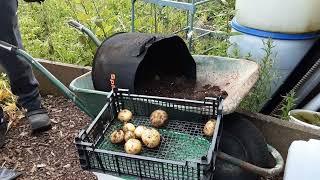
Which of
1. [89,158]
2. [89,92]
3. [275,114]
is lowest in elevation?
[275,114]

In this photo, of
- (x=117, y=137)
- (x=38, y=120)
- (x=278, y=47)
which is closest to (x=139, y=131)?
(x=117, y=137)

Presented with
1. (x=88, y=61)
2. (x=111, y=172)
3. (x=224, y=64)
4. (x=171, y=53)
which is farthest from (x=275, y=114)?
(x=88, y=61)

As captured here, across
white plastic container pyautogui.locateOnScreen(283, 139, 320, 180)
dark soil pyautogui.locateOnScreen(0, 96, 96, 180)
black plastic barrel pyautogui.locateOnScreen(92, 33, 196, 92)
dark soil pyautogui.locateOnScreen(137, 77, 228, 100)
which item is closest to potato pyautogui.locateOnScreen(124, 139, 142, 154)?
black plastic barrel pyautogui.locateOnScreen(92, 33, 196, 92)

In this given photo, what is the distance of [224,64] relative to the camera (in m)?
2.98

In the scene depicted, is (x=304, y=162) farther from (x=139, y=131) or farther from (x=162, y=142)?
(x=139, y=131)

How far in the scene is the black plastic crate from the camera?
2.09 metres

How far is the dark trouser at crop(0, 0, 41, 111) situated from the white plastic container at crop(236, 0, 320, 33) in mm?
1759

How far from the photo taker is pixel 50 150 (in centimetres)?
312

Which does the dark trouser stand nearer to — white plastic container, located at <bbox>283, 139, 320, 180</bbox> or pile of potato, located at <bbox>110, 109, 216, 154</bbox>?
pile of potato, located at <bbox>110, 109, 216, 154</bbox>

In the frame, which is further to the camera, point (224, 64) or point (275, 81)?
point (275, 81)

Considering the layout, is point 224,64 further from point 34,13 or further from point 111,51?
point 34,13

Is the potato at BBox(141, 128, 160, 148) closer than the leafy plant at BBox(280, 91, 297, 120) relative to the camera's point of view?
Yes

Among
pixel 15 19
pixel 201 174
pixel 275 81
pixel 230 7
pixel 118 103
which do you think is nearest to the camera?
pixel 201 174

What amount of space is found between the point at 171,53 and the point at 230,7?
6.30 feet
